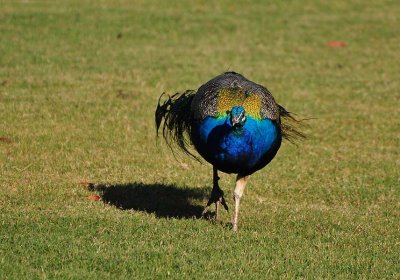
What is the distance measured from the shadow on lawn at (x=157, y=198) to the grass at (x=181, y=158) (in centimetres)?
3

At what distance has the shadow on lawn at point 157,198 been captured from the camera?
9.81 meters

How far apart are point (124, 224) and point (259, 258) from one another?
62.8 inches

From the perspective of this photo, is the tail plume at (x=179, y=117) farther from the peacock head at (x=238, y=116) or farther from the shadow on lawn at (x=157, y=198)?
the peacock head at (x=238, y=116)

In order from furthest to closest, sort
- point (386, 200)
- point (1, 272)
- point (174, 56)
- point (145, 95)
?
point (174, 56) → point (145, 95) → point (386, 200) → point (1, 272)

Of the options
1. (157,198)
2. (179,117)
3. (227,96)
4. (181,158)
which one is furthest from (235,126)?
(181,158)

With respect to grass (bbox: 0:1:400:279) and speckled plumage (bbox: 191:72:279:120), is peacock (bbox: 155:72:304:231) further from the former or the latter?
grass (bbox: 0:1:400:279)

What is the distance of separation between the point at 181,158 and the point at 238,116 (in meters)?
4.41

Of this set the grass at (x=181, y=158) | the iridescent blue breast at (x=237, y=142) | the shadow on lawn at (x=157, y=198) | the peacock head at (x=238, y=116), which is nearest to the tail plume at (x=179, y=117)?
the shadow on lawn at (x=157, y=198)

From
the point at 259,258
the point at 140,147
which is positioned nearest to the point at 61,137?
the point at 140,147

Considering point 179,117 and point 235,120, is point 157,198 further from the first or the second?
point 235,120

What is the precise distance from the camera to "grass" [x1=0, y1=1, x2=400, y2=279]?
7707mm

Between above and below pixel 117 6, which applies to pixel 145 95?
below

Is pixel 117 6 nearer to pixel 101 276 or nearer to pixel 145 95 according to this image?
pixel 145 95

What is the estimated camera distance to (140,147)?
40.5ft
